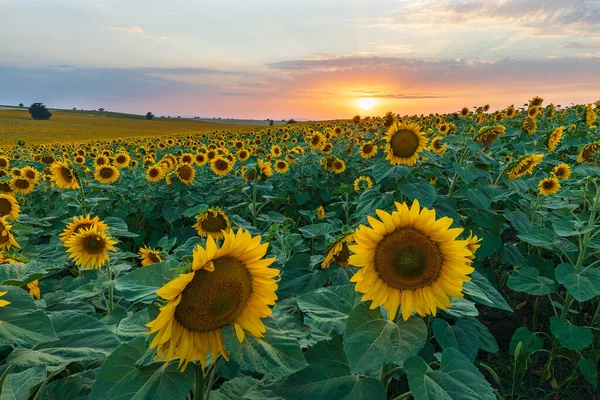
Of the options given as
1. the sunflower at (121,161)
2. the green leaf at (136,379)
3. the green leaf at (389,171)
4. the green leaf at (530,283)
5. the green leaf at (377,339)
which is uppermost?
the green leaf at (389,171)

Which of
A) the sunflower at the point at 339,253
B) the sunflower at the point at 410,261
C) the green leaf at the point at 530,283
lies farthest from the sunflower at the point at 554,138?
the sunflower at the point at 410,261

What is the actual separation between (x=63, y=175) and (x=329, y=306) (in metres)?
5.25

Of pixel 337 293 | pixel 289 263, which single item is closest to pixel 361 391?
pixel 337 293

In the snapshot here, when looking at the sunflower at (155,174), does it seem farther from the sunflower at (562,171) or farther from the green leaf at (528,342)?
the sunflower at (562,171)

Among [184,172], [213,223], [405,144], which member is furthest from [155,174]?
[405,144]

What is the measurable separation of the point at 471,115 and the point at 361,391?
15248 millimetres


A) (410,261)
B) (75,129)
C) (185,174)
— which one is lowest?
(75,129)

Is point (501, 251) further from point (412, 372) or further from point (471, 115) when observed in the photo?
point (471, 115)

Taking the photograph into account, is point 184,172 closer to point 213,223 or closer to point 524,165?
point 213,223

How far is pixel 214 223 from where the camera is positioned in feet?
13.4

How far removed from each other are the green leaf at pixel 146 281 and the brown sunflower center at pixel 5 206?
4.21 m

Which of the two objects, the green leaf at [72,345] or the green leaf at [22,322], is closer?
the green leaf at [22,322]

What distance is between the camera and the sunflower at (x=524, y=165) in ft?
13.9

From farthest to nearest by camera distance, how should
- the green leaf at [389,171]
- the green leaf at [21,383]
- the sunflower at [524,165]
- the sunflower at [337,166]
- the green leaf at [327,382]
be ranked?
the sunflower at [337,166] < the sunflower at [524,165] < the green leaf at [389,171] < the green leaf at [327,382] < the green leaf at [21,383]
